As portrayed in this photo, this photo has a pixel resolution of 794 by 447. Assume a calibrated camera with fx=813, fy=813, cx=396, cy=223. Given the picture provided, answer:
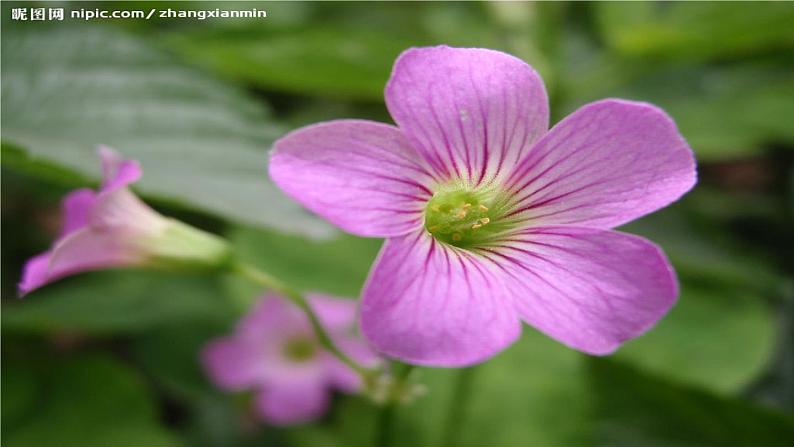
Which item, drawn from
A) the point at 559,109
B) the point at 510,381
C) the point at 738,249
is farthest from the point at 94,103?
the point at 738,249

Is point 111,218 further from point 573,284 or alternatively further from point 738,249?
point 738,249

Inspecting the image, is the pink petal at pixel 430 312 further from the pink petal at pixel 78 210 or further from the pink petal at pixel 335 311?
the pink petal at pixel 335 311

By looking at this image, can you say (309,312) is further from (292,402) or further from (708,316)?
(708,316)

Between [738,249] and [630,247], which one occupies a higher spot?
[630,247]

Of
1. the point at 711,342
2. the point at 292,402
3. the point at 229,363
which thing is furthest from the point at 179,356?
the point at 711,342

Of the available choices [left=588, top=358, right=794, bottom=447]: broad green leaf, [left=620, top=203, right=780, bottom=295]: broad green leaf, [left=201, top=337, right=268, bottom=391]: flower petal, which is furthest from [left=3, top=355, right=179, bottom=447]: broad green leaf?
[left=620, top=203, right=780, bottom=295]: broad green leaf

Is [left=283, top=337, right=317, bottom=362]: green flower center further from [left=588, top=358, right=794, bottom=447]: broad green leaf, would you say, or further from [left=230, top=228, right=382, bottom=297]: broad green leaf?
[left=588, top=358, right=794, bottom=447]: broad green leaf

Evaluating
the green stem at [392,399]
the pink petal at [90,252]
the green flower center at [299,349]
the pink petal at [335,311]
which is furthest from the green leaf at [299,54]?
the green stem at [392,399]
